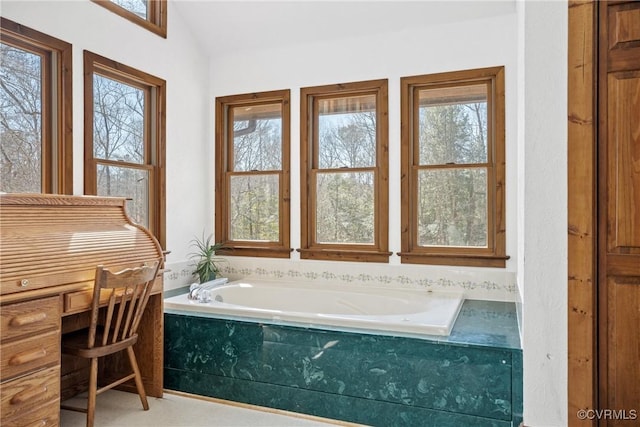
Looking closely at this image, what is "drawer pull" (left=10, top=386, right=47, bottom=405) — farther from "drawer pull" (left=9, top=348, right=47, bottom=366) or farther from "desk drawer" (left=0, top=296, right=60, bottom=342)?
"desk drawer" (left=0, top=296, right=60, bottom=342)


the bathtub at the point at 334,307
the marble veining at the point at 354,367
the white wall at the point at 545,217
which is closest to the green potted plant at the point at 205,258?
the bathtub at the point at 334,307

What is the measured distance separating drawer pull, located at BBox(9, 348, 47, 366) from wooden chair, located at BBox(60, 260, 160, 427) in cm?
27

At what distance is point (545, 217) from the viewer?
1962 mm

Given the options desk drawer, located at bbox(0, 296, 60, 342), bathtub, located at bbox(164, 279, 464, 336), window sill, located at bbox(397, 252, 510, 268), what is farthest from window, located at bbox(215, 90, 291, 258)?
desk drawer, located at bbox(0, 296, 60, 342)

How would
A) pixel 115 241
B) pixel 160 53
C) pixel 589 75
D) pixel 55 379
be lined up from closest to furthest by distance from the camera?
1. pixel 589 75
2. pixel 55 379
3. pixel 115 241
4. pixel 160 53

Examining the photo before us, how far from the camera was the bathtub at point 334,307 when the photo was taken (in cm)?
250

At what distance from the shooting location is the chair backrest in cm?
229

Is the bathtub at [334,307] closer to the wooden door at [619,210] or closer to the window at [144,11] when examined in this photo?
the wooden door at [619,210]

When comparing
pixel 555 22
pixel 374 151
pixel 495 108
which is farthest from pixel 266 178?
pixel 555 22

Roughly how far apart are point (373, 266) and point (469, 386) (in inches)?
59.4

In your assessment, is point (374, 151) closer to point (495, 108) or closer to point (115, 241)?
point (495, 108)

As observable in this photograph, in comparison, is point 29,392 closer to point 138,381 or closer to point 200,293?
point 138,381

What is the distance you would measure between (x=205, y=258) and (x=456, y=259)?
2112 millimetres

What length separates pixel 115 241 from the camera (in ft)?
8.53
